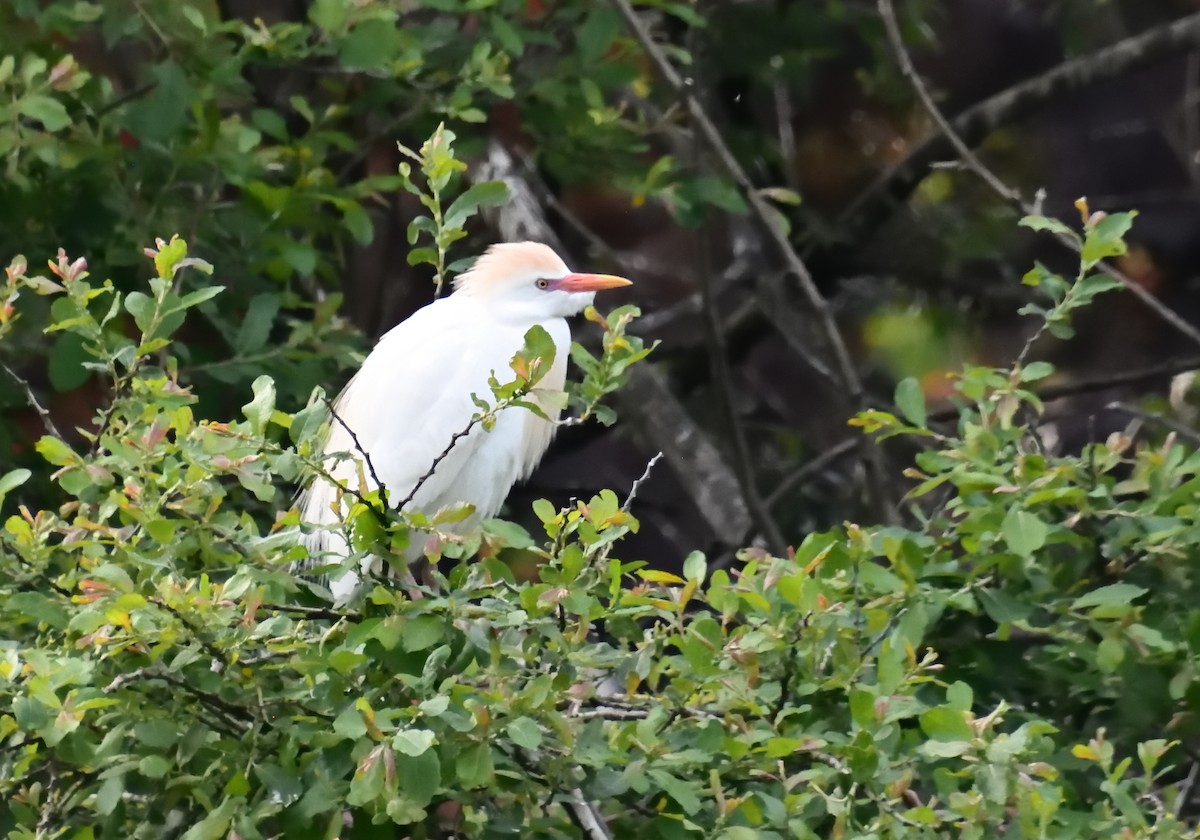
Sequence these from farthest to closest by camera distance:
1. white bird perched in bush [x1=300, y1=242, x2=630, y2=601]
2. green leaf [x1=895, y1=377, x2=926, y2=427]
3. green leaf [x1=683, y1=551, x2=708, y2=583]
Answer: white bird perched in bush [x1=300, y1=242, x2=630, y2=601]
green leaf [x1=895, y1=377, x2=926, y2=427]
green leaf [x1=683, y1=551, x2=708, y2=583]

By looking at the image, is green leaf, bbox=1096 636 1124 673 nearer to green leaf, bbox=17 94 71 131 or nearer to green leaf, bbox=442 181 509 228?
green leaf, bbox=442 181 509 228

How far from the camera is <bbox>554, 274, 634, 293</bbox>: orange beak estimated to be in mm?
2625

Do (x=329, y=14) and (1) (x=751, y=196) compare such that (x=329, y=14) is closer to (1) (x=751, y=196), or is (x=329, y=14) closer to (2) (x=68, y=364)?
(2) (x=68, y=364)

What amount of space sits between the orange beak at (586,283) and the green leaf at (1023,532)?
932mm

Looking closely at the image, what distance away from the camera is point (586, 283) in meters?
2.68

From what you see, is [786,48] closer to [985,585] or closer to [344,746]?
[985,585]

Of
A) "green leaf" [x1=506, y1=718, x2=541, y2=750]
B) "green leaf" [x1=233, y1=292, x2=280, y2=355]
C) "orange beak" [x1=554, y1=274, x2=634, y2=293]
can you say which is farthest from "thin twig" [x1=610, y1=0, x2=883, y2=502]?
"green leaf" [x1=506, y1=718, x2=541, y2=750]

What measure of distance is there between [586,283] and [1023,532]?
1.05 metres

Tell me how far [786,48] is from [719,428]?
37.4 inches

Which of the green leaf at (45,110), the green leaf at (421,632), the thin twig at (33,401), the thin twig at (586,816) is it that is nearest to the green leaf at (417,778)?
the green leaf at (421,632)

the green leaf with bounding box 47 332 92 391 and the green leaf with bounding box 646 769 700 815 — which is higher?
the green leaf with bounding box 47 332 92 391

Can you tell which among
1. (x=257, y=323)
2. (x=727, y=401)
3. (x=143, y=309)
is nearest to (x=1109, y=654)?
(x=143, y=309)

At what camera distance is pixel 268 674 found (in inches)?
65.0

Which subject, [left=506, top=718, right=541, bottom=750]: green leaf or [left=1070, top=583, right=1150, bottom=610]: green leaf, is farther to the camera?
[left=1070, top=583, right=1150, bottom=610]: green leaf
